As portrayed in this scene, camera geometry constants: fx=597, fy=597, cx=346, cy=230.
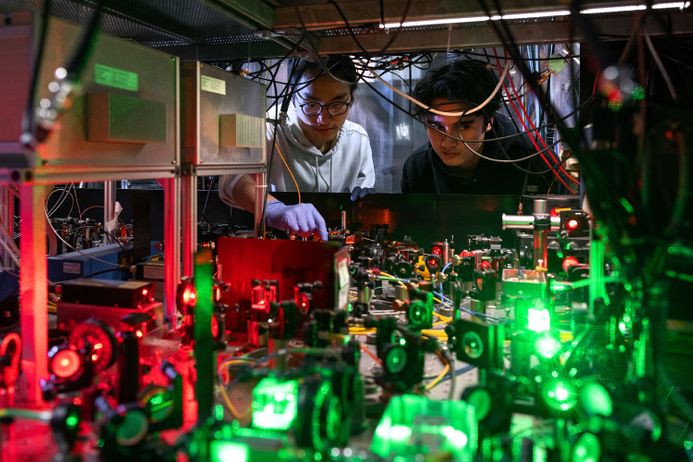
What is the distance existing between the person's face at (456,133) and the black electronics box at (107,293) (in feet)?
8.06

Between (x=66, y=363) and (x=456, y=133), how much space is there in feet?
10.6

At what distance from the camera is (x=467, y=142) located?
4.02 m

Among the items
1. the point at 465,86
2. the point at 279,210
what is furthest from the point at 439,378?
the point at 465,86

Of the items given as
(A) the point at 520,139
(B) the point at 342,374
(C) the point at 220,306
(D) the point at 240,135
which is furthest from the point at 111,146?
(A) the point at 520,139

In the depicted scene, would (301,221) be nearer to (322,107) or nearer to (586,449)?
(322,107)

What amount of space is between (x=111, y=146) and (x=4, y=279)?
0.82 m

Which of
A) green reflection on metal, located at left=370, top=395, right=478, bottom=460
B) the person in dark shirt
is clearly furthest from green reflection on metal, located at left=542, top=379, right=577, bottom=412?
the person in dark shirt

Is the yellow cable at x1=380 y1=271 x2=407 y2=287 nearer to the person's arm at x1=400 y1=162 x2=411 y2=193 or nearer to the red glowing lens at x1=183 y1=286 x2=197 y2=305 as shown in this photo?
the red glowing lens at x1=183 y1=286 x2=197 y2=305

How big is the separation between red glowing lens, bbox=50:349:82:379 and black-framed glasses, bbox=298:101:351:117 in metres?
3.18

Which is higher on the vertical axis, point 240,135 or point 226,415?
point 240,135

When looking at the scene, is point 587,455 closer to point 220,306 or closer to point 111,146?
point 220,306

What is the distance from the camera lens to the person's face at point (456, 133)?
4023 mm

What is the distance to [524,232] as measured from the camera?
265 centimetres

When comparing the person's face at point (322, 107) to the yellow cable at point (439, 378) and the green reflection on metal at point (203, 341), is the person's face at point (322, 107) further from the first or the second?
the green reflection on metal at point (203, 341)
